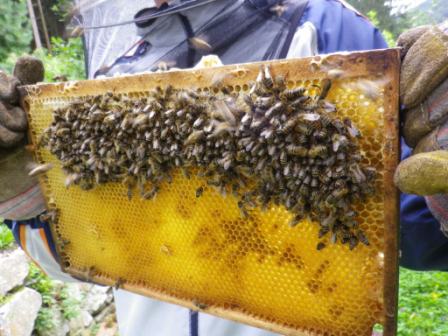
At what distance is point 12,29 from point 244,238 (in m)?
11.4

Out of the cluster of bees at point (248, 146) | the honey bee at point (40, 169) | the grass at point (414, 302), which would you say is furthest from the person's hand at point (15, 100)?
the grass at point (414, 302)

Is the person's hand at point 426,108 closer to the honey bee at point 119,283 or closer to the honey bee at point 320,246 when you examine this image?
the honey bee at point 320,246

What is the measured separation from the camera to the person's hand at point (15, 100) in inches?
71.7

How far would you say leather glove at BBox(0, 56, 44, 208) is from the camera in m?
1.84

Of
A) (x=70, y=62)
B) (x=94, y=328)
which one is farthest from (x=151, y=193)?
(x=70, y=62)

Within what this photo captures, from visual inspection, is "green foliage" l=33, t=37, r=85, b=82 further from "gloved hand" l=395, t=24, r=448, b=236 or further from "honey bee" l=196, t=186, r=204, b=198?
"gloved hand" l=395, t=24, r=448, b=236

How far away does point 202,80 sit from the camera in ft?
4.27

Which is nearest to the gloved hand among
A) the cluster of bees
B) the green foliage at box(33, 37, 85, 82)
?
the cluster of bees

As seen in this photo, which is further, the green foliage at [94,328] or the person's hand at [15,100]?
the green foliage at [94,328]

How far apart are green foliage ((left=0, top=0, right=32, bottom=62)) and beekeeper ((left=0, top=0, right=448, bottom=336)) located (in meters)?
9.51

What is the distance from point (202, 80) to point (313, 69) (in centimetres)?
40

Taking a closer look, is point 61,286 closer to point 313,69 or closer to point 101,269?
point 101,269

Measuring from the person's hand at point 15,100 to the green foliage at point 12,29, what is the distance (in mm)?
9793

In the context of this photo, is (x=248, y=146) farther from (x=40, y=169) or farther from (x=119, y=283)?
(x=40, y=169)
